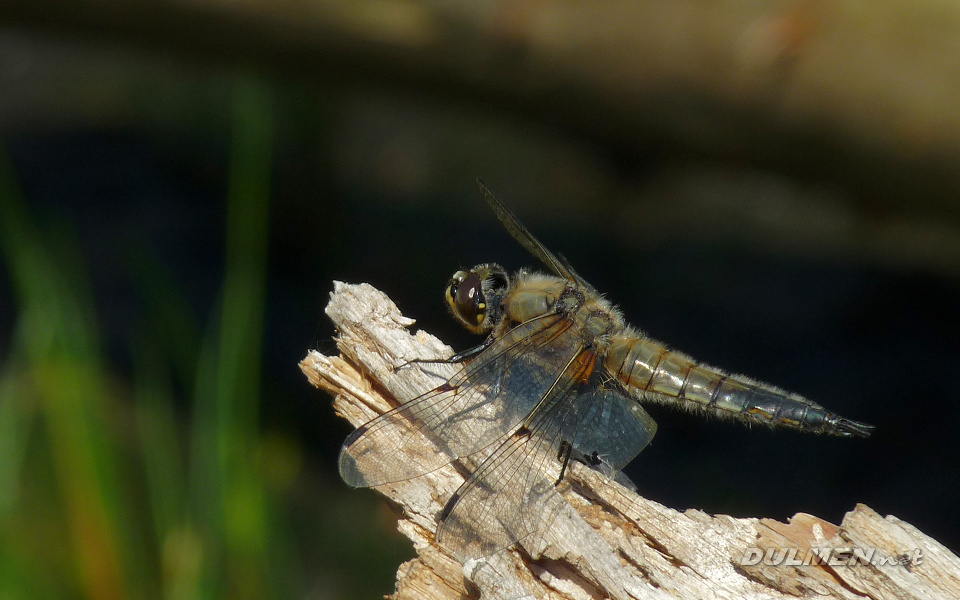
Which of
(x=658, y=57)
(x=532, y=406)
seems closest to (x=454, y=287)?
(x=532, y=406)

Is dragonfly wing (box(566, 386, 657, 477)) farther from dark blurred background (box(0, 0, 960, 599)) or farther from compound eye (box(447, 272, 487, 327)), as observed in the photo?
dark blurred background (box(0, 0, 960, 599))

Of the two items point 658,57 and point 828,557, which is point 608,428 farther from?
point 658,57

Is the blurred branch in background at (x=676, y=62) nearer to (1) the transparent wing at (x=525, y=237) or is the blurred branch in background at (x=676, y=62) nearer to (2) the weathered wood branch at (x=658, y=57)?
(2) the weathered wood branch at (x=658, y=57)

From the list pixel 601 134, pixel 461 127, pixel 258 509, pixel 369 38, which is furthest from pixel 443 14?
pixel 258 509

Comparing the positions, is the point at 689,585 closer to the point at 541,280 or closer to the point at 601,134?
the point at 541,280

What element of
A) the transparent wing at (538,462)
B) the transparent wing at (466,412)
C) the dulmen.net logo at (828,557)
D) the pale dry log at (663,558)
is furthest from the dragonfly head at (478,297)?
the dulmen.net logo at (828,557)

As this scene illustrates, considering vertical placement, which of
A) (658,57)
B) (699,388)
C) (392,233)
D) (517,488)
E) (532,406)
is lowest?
(517,488)

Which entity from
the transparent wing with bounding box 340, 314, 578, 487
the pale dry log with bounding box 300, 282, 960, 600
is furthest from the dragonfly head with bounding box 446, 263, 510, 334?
the pale dry log with bounding box 300, 282, 960, 600
